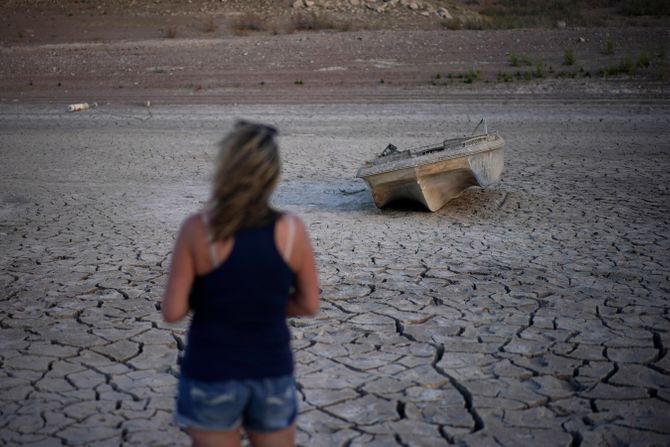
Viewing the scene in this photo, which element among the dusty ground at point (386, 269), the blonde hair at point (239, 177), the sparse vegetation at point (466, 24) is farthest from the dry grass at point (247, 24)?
the blonde hair at point (239, 177)

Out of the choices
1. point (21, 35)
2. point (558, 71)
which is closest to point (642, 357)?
point (558, 71)

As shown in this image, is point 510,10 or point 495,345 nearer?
point 495,345

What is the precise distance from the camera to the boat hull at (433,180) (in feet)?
28.4

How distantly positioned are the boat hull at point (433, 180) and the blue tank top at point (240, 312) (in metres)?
6.28

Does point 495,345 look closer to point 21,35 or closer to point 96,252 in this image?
point 96,252

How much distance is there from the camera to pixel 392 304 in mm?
5934

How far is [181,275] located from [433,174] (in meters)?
6.54

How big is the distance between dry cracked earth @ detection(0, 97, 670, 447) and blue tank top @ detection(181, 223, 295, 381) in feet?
5.40

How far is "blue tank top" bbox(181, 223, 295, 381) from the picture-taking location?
7.81ft

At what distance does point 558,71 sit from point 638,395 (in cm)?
1696

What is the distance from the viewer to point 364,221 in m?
8.61

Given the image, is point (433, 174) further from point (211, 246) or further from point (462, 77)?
point (462, 77)

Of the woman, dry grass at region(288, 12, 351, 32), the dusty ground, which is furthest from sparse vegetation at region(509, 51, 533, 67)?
the woman

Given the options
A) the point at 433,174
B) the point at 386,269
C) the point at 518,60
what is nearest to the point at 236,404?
the point at 386,269
